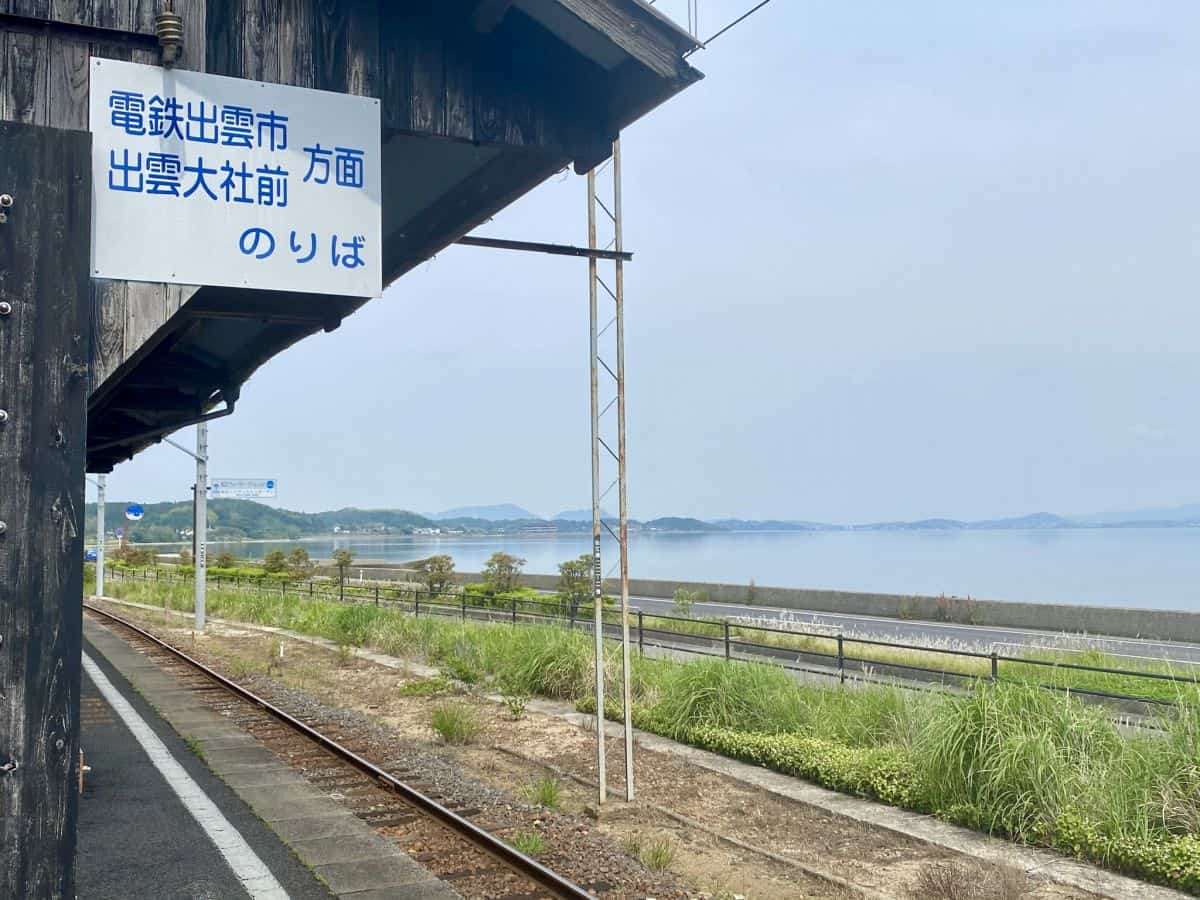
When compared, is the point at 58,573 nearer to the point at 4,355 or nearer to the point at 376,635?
the point at 4,355

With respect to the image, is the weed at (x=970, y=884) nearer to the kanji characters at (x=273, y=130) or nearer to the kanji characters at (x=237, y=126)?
the kanji characters at (x=273, y=130)

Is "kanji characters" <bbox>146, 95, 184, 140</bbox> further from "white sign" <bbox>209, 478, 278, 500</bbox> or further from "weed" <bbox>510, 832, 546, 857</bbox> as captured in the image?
"white sign" <bbox>209, 478, 278, 500</bbox>

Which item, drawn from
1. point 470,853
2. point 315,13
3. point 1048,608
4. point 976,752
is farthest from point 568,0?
point 1048,608

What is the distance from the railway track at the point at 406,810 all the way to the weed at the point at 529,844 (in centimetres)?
13

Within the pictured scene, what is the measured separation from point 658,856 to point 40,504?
6521mm

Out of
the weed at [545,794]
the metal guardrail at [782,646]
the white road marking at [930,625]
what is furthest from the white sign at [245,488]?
the weed at [545,794]

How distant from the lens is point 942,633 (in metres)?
26.7

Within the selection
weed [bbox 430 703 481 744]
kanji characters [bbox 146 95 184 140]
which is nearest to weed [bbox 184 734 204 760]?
weed [bbox 430 703 481 744]

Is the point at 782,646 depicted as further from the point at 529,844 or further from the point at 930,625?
the point at 529,844

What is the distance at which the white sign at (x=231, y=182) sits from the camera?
13.5ft

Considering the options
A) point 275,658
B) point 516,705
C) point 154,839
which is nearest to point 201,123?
point 154,839

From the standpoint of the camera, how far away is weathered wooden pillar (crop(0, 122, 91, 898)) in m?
2.74

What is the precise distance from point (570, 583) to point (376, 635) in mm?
10412

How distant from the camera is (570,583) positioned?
3306 centimetres
